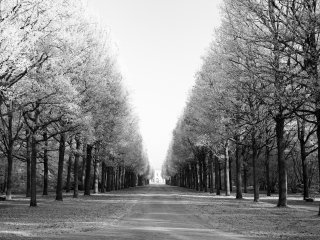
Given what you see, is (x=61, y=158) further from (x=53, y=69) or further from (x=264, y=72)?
(x=264, y=72)

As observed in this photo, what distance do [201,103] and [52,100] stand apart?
1797cm

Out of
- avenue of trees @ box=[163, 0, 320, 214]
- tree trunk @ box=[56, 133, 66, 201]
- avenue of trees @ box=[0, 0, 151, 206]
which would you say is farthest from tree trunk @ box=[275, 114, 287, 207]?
tree trunk @ box=[56, 133, 66, 201]

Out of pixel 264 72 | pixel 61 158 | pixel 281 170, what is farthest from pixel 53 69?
pixel 281 170

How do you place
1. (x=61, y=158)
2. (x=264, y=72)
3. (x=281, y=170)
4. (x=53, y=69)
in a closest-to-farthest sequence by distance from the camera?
1. (x=264, y=72)
2. (x=53, y=69)
3. (x=281, y=170)
4. (x=61, y=158)

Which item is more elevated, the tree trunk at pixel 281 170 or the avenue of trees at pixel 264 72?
the avenue of trees at pixel 264 72

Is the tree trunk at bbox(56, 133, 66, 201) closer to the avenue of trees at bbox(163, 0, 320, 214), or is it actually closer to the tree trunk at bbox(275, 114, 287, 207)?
the avenue of trees at bbox(163, 0, 320, 214)

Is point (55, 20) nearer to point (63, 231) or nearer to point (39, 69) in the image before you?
point (39, 69)

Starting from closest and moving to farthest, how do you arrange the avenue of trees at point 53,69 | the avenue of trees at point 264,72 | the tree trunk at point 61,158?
the avenue of trees at point 53,69 < the avenue of trees at point 264,72 < the tree trunk at point 61,158

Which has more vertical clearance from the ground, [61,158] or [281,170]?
[61,158]

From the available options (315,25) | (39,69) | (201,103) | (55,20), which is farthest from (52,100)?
(201,103)

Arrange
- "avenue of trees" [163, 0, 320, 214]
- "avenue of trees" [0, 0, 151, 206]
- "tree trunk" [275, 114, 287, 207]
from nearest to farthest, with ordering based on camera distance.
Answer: "avenue of trees" [0, 0, 151, 206] → "avenue of trees" [163, 0, 320, 214] → "tree trunk" [275, 114, 287, 207]

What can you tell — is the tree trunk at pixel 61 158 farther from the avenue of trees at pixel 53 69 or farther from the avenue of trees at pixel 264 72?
the avenue of trees at pixel 264 72

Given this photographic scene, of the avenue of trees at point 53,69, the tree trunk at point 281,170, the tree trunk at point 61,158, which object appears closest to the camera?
the avenue of trees at point 53,69

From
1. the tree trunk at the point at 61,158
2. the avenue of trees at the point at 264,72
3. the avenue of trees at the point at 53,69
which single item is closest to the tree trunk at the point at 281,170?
the avenue of trees at the point at 264,72
